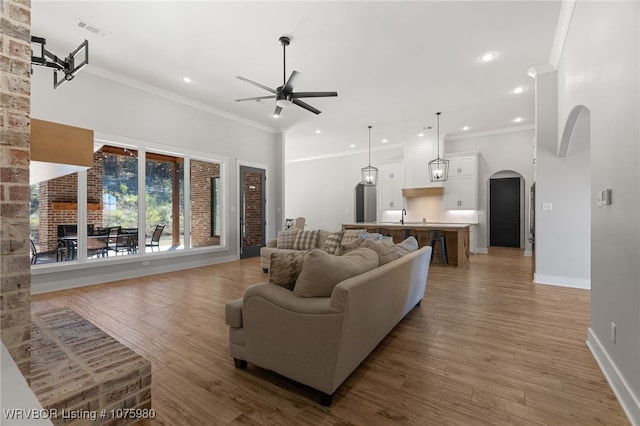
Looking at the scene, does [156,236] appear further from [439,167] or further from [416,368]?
[439,167]

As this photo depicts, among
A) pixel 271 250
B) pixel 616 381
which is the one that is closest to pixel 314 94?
pixel 271 250

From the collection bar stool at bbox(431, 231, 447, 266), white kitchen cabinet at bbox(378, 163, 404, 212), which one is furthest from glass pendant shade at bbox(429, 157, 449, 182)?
bar stool at bbox(431, 231, 447, 266)

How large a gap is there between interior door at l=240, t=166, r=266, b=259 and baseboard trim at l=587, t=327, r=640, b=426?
6.40 meters

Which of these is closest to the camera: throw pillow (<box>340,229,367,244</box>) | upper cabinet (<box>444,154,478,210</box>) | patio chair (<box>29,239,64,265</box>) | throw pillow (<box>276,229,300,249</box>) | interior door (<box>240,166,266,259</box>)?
throw pillow (<box>340,229,367,244</box>)

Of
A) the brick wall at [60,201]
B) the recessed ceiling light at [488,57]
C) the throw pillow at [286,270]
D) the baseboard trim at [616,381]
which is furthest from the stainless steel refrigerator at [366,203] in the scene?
the throw pillow at [286,270]

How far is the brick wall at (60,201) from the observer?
5.21 metres

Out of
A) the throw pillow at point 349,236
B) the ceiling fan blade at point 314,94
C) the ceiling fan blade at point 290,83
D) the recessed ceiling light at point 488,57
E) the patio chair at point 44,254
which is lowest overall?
the patio chair at point 44,254

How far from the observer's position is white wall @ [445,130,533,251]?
7781 mm

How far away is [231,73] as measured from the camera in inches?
192

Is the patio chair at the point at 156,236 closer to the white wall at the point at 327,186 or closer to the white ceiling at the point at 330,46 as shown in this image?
the white ceiling at the point at 330,46

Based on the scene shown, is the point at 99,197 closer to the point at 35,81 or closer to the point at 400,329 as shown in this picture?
the point at 35,81

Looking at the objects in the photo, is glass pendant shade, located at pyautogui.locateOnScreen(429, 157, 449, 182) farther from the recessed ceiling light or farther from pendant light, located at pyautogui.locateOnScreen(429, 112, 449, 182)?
the recessed ceiling light

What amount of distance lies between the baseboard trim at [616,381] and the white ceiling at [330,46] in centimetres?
352

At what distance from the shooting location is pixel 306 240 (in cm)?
541
